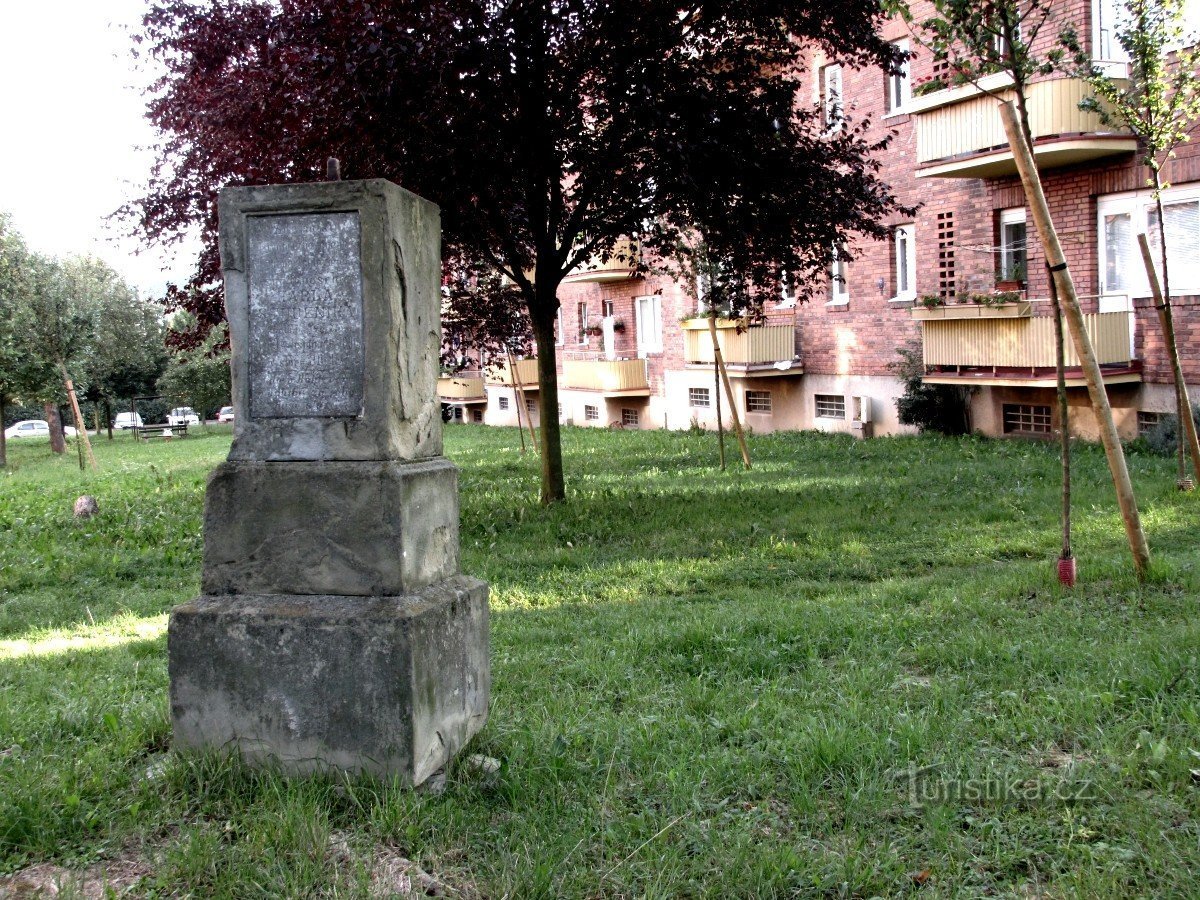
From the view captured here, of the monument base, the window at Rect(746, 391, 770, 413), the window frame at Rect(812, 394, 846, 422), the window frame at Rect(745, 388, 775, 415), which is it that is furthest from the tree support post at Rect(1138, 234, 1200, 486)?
the window at Rect(746, 391, 770, 413)

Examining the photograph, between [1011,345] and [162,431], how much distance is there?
40856 mm

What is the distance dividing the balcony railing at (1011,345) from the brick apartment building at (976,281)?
3cm

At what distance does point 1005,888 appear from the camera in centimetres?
324

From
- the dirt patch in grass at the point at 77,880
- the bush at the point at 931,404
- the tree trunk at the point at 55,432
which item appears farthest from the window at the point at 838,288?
the tree trunk at the point at 55,432

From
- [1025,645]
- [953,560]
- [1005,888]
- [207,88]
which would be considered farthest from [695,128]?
[1005,888]

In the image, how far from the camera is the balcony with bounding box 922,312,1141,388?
54.2 ft

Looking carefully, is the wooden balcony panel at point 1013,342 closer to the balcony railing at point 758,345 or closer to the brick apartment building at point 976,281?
the brick apartment building at point 976,281

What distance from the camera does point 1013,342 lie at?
58.6 feet

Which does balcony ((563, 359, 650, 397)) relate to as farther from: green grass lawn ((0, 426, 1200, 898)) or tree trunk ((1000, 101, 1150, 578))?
tree trunk ((1000, 101, 1150, 578))

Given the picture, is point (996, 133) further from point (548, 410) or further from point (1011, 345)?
point (548, 410)

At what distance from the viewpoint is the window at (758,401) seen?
26.9 m

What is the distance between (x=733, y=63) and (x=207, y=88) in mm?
6814

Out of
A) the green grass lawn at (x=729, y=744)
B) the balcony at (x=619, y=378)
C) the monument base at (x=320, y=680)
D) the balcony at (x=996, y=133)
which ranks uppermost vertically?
the balcony at (x=996, y=133)

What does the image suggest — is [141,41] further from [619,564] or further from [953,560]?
[953,560]
